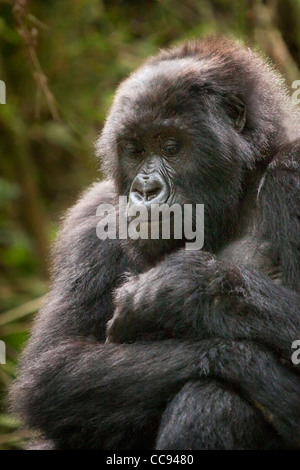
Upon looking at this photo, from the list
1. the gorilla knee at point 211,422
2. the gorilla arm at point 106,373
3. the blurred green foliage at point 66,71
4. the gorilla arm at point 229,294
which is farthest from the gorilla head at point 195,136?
the blurred green foliage at point 66,71

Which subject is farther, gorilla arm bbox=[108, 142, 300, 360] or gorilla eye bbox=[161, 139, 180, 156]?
gorilla eye bbox=[161, 139, 180, 156]

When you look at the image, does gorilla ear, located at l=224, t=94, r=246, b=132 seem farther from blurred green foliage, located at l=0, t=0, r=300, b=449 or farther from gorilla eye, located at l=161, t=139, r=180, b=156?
blurred green foliage, located at l=0, t=0, r=300, b=449

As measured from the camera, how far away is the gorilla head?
13.5 feet

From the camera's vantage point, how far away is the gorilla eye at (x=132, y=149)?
14.0ft

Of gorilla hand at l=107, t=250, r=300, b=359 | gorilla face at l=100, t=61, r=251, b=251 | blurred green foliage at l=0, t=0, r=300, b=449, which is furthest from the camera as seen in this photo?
blurred green foliage at l=0, t=0, r=300, b=449

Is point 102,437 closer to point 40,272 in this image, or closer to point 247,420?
point 247,420

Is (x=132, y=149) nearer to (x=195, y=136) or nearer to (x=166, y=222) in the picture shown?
(x=195, y=136)

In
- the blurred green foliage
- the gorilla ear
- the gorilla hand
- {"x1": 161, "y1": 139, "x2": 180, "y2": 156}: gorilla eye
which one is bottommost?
the gorilla hand

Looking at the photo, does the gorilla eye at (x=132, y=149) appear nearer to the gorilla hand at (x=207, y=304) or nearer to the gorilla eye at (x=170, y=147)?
the gorilla eye at (x=170, y=147)

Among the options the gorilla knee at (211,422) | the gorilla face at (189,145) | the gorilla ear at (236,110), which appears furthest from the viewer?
the gorilla ear at (236,110)

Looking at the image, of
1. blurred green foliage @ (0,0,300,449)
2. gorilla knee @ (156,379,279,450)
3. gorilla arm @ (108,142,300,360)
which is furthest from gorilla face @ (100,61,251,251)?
blurred green foliage @ (0,0,300,449)

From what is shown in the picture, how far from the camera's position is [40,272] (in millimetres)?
8570

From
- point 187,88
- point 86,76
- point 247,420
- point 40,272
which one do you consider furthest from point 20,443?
point 86,76

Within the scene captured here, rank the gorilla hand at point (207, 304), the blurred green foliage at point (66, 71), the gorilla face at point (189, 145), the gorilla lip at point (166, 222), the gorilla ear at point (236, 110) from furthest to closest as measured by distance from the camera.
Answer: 1. the blurred green foliage at point (66, 71)
2. the gorilla ear at point (236, 110)
3. the gorilla face at point (189, 145)
4. the gorilla lip at point (166, 222)
5. the gorilla hand at point (207, 304)
